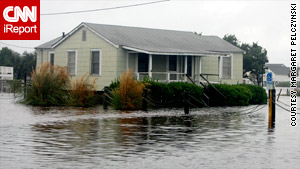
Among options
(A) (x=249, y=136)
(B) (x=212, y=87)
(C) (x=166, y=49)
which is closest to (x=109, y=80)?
(C) (x=166, y=49)

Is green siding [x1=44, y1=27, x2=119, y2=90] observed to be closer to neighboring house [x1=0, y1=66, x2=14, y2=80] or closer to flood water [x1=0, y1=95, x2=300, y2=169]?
flood water [x1=0, y1=95, x2=300, y2=169]

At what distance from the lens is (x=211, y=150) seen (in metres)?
12.8

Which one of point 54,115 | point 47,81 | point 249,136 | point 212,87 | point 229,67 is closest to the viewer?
point 249,136

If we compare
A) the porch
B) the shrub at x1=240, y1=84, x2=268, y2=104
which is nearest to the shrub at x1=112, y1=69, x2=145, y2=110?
the porch

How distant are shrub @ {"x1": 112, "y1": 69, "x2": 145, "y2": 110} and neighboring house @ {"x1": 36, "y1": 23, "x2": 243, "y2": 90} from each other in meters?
6.13

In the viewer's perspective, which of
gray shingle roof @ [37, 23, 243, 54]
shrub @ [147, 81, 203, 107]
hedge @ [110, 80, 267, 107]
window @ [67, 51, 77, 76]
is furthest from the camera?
window @ [67, 51, 77, 76]

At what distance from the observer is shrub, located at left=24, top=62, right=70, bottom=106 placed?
30.0 metres

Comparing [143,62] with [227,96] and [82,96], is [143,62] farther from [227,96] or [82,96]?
[82,96]

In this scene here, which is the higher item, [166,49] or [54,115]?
[166,49]

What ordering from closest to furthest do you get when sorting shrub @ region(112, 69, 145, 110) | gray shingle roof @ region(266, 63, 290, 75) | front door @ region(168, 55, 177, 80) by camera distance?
shrub @ region(112, 69, 145, 110) → front door @ region(168, 55, 177, 80) → gray shingle roof @ region(266, 63, 290, 75)

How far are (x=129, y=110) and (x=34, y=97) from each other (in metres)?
6.41

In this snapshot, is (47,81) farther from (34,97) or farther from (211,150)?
(211,150)

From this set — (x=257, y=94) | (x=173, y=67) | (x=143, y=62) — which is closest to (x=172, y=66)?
(x=173, y=67)

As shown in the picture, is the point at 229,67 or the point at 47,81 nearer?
the point at 47,81
